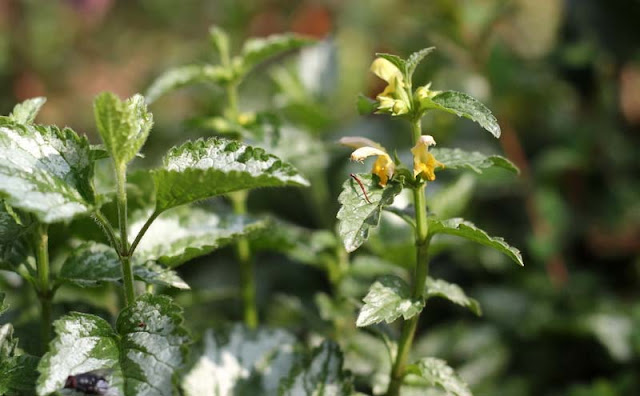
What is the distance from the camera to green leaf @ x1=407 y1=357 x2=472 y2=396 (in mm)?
795

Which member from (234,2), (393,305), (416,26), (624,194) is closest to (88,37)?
(234,2)

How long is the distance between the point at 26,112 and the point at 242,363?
16.7 inches

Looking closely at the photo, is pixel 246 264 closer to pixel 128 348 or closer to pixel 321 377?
pixel 321 377

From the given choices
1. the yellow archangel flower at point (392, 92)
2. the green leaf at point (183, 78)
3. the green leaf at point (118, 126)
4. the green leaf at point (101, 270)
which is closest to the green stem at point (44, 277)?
the green leaf at point (101, 270)

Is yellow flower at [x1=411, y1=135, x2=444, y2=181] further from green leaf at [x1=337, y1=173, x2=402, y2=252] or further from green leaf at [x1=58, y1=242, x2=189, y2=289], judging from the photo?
green leaf at [x1=58, y1=242, x2=189, y2=289]

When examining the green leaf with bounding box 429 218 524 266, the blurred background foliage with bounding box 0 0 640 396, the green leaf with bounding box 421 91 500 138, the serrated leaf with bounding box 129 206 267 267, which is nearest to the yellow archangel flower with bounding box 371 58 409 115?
the green leaf with bounding box 421 91 500 138

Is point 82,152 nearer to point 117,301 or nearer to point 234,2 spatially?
point 117,301

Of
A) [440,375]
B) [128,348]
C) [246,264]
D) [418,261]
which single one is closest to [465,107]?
[418,261]

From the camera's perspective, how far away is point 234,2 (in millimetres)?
2184

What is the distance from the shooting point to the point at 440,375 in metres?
0.81

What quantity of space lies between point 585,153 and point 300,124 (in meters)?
0.69

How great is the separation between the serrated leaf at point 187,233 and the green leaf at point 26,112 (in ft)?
0.61

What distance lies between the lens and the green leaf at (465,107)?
705mm

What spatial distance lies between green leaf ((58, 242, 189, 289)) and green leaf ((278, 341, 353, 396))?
0.66 feet
